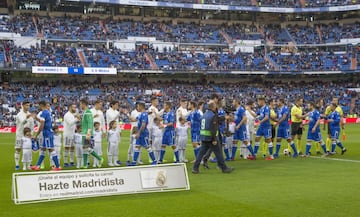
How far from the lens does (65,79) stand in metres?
58.2

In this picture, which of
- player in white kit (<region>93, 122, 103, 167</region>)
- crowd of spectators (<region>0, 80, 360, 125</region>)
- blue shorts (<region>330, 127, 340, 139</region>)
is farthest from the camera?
crowd of spectators (<region>0, 80, 360, 125</region>)

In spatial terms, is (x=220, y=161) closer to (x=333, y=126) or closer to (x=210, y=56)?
(x=333, y=126)

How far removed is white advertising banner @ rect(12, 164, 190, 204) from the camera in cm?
1032

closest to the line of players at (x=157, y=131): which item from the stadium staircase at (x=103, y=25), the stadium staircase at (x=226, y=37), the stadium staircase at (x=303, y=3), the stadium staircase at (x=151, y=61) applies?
the stadium staircase at (x=151, y=61)

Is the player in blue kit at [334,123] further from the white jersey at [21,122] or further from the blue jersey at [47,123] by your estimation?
the white jersey at [21,122]

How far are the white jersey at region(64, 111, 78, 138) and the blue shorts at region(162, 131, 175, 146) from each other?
3.40m

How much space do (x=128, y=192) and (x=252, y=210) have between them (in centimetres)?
323

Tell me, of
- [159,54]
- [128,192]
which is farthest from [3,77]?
[128,192]

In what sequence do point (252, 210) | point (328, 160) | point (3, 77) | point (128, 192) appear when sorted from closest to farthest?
point (252, 210) < point (128, 192) < point (328, 160) < point (3, 77)

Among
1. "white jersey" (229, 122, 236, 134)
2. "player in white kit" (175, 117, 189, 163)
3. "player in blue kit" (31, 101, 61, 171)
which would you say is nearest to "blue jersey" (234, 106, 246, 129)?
"white jersey" (229, 122, 236, 134)

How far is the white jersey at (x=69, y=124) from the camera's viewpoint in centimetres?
1697

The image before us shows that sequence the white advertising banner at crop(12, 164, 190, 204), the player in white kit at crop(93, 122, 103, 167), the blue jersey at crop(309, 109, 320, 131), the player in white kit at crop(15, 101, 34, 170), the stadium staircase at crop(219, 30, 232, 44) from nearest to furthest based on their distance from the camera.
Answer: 1. the white advertising banner at crop(12, 164, 190, 204)
2. the player in white kit at crop(15, 101, 34, 170)
3. the player in white kit at crop(93, 122, 103, 167)
4. the blue jersey at crop(309, 109, 320, 131)
5. the stadium staircase at crop(219, 30, 232, 44)

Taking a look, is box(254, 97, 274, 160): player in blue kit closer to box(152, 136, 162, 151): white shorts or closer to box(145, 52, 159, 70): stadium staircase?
box(152, 136, 162, 151): white shorts

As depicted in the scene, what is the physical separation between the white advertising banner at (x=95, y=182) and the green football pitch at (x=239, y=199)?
173 millimetres
